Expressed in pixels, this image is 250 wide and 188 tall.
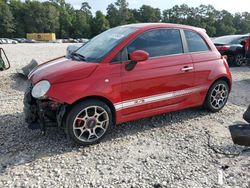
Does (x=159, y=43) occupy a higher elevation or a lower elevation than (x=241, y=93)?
higher

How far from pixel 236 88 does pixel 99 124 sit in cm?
507

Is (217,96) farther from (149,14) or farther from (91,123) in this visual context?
(149,14)

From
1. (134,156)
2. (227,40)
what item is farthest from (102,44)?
(227,40)

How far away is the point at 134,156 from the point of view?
3.92 m

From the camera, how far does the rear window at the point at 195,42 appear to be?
16.5 feet

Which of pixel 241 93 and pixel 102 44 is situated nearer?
pixel 102 44

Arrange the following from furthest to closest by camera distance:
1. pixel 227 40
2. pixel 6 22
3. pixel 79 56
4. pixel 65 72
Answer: pixel 6 22 < pixel 227 40 < pixel 79 56 < pixel 65 72

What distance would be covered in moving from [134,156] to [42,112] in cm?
143

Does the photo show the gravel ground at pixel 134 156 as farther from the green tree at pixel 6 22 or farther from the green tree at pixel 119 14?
the green tree at pixel 119 14

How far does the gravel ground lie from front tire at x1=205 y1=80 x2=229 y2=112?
0.23 meters

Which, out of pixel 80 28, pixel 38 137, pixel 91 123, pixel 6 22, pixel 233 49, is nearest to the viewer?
pixel 91 123

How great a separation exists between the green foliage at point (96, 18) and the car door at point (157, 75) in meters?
72.8

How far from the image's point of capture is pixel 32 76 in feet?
14.5

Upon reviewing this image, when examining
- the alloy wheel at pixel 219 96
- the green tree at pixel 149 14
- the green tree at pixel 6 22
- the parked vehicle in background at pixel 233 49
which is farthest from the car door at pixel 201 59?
the green tree at pixel 149 14
